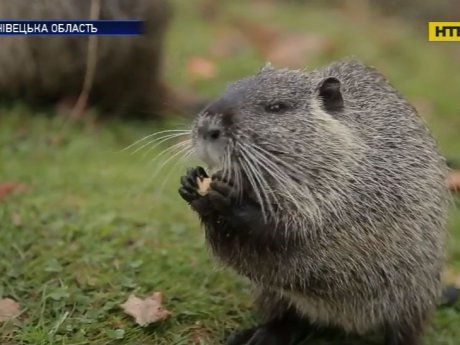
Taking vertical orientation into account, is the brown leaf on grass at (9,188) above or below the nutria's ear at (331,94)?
below

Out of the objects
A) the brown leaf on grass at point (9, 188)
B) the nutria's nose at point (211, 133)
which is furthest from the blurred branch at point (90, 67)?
the nutria's nose at point (211, 133)

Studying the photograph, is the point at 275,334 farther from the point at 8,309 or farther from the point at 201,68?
the point at 201,68

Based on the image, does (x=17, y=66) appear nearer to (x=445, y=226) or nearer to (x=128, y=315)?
(x=128, y=315)

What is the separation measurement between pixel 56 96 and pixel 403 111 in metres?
2.71

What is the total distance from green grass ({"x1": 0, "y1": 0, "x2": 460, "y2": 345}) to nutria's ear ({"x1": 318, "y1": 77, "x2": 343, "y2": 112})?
0.74m

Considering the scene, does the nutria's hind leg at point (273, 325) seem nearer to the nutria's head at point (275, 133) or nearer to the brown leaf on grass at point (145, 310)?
the brown leaf on grass at point (145, 310)

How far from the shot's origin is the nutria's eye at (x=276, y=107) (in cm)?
281

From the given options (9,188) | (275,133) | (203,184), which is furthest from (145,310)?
(9,188)

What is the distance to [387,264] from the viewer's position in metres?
3.03

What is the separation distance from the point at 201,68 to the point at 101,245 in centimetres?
304

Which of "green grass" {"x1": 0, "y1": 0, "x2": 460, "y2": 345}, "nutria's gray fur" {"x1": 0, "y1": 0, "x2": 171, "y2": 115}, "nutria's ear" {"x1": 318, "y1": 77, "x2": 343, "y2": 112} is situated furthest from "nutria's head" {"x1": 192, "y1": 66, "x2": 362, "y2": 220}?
"nutria's gray fur" {"x1": 0, "y1": 0, "x2": 171, "y2": 115}

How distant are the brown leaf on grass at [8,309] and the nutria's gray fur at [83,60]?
7.32 ft

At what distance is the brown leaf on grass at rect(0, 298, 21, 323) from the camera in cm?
309

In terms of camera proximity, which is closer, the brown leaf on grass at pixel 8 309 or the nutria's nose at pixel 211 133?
the nutria's nose at pixel 211 133
